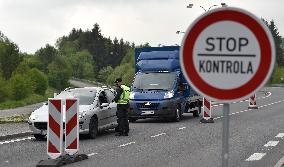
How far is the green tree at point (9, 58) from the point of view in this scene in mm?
86350

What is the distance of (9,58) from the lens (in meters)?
87.6

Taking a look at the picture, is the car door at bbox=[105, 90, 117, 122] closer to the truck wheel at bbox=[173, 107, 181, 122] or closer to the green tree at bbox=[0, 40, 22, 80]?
the truck wheel at bbox=[173, 107, 181, 122]

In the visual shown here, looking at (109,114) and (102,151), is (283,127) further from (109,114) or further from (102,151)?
(102,151)

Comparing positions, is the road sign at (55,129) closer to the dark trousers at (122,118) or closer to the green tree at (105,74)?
the dark trousers at (122,118)

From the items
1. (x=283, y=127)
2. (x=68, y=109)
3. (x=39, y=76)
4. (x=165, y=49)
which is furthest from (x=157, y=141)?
(x=39, y=76)

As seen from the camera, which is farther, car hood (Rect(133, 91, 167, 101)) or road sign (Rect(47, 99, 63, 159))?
car hood (Rect(133, 91, 167, 101))

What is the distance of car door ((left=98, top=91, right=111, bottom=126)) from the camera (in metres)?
19.2

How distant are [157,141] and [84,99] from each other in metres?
2.76

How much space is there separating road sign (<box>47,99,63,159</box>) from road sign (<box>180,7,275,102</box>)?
28.8 ft

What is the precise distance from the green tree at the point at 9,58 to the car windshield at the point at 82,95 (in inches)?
2662

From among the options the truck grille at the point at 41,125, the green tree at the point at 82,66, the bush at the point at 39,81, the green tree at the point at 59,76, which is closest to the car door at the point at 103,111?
the truck grille at the point at 41,125

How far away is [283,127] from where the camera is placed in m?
23.2

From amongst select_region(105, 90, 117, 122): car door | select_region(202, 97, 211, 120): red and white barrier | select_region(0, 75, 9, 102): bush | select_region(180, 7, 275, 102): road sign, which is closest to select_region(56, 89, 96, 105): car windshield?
select_region(105, 90, 117, 122): car door

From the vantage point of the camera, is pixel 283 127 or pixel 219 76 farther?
pixel 283 127
